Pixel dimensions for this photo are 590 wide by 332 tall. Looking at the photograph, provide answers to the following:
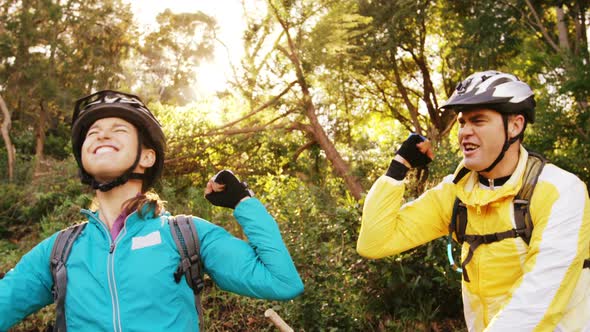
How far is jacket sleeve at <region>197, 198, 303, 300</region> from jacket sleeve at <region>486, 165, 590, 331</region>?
857 millimetres

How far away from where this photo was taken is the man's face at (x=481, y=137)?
2650 mm

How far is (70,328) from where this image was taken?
2.36 meters

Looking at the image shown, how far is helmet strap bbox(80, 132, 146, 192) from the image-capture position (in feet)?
8.61

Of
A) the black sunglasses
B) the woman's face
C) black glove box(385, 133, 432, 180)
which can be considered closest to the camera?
the woman's face

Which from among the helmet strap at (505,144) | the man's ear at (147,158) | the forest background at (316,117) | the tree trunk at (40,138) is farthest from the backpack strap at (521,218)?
the tree trunk at (40,138)

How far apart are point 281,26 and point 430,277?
5356mm

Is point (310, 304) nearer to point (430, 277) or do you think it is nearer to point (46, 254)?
point (430, 277)

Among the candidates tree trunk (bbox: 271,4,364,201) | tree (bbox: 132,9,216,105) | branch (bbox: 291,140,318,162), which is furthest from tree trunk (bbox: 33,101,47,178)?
tree (bbox: 132,9,216,105)

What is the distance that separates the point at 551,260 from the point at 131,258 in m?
1.73

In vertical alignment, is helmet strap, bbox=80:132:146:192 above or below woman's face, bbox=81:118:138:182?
below

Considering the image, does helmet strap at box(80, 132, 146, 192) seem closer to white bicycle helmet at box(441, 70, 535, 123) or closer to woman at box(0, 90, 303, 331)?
woman at box(0, 90, 303, 331)

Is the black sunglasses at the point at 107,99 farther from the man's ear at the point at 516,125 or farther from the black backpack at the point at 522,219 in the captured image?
the man's ear at the point at 516,125

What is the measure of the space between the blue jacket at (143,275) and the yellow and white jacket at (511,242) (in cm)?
71

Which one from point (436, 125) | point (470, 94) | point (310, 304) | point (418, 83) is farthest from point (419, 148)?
point (418, 83)
